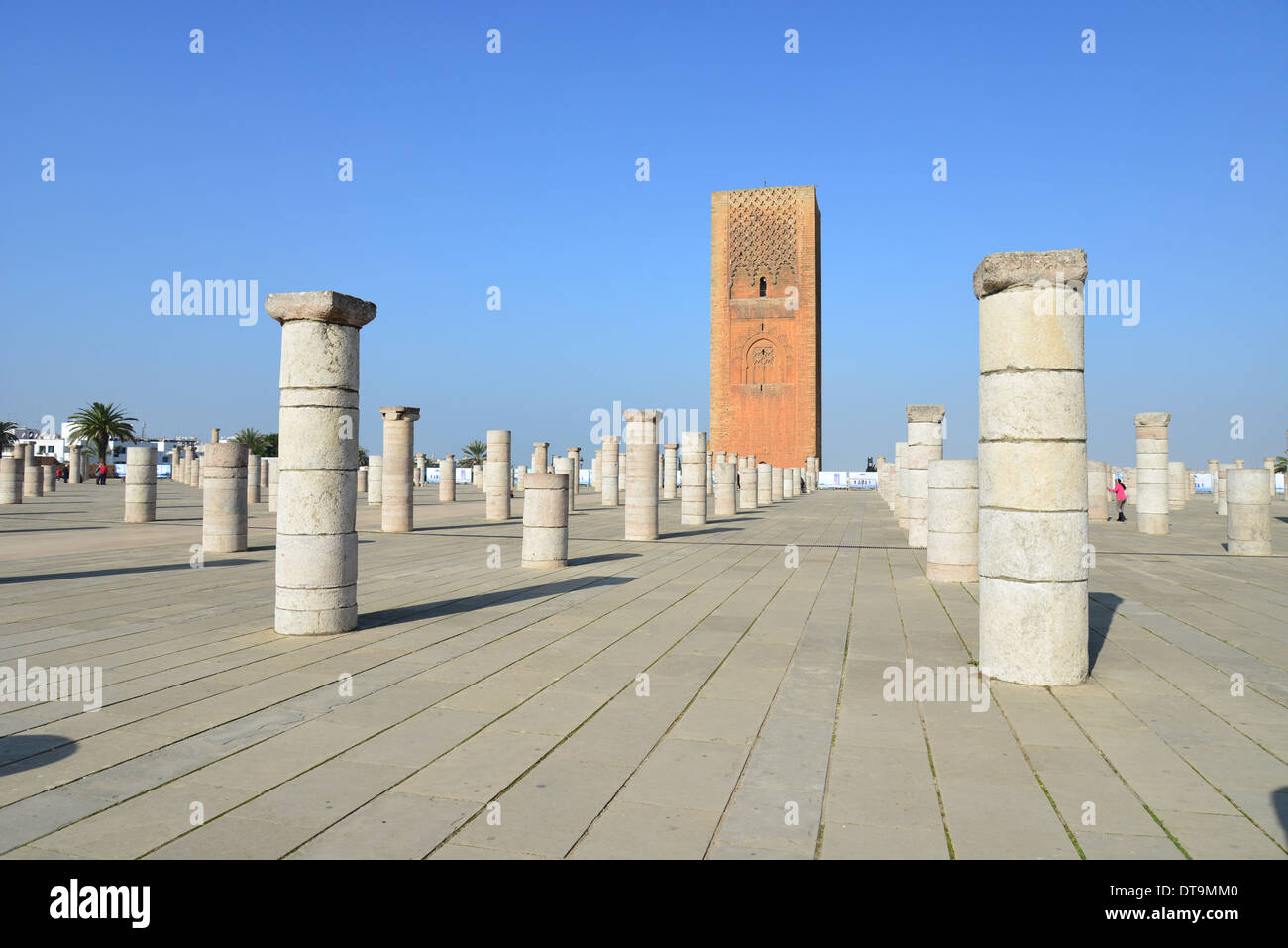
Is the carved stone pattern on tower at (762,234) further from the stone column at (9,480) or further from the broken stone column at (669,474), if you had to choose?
the stone column at (9,480)

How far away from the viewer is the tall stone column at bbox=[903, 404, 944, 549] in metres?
15.2

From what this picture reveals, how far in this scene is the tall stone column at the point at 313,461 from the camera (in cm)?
690

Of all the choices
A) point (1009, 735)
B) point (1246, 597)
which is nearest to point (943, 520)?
point (1246, 597)

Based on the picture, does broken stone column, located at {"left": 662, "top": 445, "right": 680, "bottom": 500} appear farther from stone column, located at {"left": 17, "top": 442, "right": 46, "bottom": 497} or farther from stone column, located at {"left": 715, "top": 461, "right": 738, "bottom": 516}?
stone column, located at {"left": 17, "top": 442, "right": 46, "bottom": 497}

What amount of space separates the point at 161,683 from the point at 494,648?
2199 millimetres

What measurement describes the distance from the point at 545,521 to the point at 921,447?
7.39m

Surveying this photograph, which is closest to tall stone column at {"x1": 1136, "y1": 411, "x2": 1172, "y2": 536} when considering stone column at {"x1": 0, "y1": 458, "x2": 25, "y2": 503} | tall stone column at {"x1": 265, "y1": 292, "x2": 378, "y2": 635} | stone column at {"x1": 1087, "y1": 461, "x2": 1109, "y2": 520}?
stone column at {"x1": 1087, "y1": 461, "x2": 1109, "y2": 520}

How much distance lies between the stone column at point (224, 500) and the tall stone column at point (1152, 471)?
18231 millimetres

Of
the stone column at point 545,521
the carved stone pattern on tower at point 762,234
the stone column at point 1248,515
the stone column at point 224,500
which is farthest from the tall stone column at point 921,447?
the carved stone pattern on tower at point 762,234

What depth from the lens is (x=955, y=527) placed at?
10469 millimetres

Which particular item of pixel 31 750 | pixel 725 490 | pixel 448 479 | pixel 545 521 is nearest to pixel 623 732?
pixel 31 750

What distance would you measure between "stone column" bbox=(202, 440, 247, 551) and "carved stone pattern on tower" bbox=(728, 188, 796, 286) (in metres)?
52.6

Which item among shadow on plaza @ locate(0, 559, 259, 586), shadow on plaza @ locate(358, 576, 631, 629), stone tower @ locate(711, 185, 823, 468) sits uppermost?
stone tower @ locate(711, 185, 823, 468)
